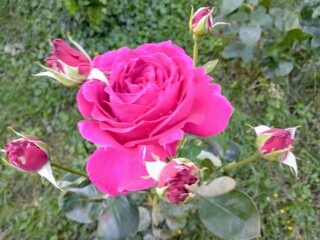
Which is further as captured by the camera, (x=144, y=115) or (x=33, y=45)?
(x=33, y=45)

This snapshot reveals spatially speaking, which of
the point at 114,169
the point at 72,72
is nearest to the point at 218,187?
the point at 114,169

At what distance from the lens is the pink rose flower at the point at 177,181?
0.56m

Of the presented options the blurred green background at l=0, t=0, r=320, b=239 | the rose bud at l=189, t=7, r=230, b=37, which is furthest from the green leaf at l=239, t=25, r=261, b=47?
the rose bud at l=189, t=7, r=230, b=37

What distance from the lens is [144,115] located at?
536mm

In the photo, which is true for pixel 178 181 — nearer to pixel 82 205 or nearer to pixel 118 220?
pixel 118 220

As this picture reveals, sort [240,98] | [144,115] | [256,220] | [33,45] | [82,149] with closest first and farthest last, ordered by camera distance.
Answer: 1. [144,115]
2. [256,220]
3. [82,149]
4. [240,98]
5. [33,45]

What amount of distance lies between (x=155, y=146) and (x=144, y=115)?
0.07 meters

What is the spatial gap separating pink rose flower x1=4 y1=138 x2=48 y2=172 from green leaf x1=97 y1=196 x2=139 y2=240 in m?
0.35

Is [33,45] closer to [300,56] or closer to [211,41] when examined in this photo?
[211,41]

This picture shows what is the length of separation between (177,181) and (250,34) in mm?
1060

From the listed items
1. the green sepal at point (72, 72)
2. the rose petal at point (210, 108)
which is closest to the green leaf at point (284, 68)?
the rose petal at point (210, 108)

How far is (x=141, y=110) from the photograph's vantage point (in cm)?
54

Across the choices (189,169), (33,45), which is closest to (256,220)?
(189,169)

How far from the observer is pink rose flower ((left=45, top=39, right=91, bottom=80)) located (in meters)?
0.62
